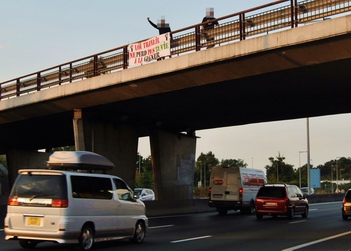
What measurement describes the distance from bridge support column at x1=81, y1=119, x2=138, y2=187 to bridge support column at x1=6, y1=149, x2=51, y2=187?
62.6 feet

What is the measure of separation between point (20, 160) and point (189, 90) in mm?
29116

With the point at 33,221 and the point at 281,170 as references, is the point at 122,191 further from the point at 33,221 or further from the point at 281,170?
the point at 281,170

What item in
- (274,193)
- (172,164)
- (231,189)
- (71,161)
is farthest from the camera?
(172,164)

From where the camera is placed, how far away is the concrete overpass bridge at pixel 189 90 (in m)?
17.5

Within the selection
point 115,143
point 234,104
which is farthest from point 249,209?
point 115,143

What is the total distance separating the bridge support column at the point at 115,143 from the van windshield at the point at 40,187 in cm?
1564

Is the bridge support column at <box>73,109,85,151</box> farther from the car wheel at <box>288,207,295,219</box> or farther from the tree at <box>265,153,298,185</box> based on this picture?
the tree at <box>265,153,298,185</box>

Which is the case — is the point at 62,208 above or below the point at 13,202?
below

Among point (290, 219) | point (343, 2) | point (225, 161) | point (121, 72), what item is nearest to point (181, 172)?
point (290, 219)

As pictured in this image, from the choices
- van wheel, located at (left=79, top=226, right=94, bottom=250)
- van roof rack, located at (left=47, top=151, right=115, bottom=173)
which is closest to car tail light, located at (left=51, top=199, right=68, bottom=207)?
van wheel, located at (left=79, top=226, right=94, bottom=250)

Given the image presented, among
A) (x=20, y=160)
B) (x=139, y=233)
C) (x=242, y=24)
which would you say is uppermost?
(x=242, y=24)

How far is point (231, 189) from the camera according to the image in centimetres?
3027

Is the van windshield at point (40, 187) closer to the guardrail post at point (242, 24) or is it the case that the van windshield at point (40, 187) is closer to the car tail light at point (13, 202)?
the car tail light at point (13, 202)

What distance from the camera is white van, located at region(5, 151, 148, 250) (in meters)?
11.8
